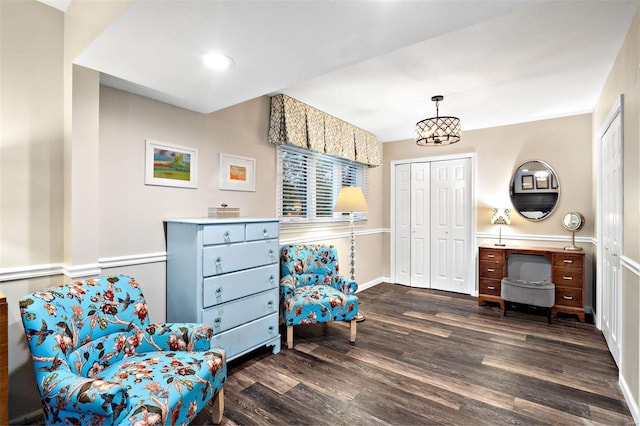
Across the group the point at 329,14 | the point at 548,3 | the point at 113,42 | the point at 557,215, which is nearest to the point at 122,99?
the point at 113,42

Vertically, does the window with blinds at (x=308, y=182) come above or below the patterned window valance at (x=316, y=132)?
below

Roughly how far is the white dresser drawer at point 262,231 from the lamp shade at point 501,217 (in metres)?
3.18

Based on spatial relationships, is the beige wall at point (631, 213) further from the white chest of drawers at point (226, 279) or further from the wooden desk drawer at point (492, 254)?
the white chest of drawers at point (226, 279)

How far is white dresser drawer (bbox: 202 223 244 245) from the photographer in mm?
2256

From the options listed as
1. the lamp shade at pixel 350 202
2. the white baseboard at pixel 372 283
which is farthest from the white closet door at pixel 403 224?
the lamp shade at pixel 350 202

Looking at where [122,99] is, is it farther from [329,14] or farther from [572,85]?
[572,85]

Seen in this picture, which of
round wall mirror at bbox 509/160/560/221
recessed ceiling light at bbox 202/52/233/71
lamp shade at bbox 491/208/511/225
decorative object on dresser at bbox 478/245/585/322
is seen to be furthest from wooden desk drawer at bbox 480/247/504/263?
recessed ceiling light at bbox 202/52/233/71

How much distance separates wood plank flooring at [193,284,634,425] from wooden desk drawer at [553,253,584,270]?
2.13 feet

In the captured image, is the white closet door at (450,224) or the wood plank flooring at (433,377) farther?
the white closet door at (450,224)

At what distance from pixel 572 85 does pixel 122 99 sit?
4.13 meters

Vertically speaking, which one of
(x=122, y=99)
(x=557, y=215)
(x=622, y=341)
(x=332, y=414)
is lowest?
(x=332, y=414)

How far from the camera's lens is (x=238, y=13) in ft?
4.74

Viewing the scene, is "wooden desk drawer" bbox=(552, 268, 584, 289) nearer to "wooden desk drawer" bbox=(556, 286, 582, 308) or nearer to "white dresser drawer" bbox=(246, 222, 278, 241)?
"wooden desk drawer" bbox=(556, 286, 582, 308)

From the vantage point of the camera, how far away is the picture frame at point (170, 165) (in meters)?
2.44
